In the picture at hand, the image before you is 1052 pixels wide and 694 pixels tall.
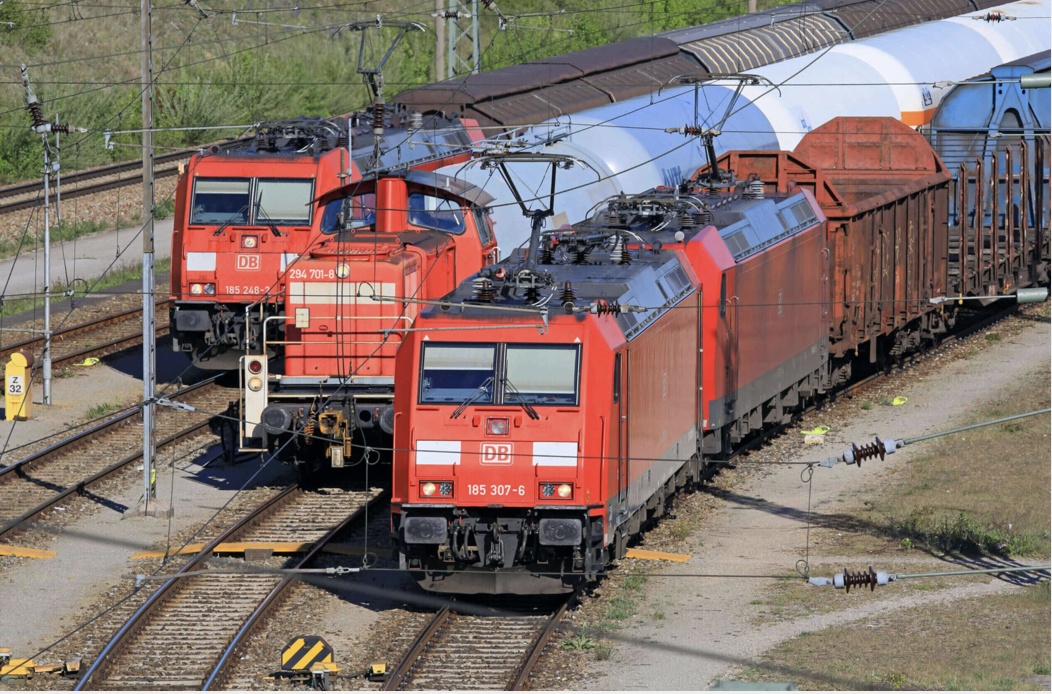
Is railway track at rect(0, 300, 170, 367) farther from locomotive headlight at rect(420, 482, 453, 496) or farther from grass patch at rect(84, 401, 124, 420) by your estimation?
locomotive headlight at rect(420, 482, 453, 496)

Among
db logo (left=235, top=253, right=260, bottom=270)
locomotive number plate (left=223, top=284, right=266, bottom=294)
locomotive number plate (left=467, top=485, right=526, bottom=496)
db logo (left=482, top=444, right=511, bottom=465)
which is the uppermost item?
db logo (left=235, top=253, right=260, bottom=270)

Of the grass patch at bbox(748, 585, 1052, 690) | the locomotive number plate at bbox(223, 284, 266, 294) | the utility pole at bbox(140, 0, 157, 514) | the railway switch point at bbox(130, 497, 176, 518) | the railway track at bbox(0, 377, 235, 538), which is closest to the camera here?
the grass patch at bbox(748, 585, 1052, 690)

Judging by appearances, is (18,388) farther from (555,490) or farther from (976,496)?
(976,496)

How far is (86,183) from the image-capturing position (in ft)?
145

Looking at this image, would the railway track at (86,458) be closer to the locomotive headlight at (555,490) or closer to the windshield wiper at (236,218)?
the windshield wiper at (236,218)

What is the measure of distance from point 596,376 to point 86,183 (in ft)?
102

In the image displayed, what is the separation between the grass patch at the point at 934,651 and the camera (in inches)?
583

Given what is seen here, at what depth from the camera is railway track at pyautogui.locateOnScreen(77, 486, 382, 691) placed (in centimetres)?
1560

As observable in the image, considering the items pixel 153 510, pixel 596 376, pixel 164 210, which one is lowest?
pixel 153 510

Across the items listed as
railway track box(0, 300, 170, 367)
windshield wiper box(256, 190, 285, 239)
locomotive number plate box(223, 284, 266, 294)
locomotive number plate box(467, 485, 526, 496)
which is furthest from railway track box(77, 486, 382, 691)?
railway track box(0, 300, 170, 367)

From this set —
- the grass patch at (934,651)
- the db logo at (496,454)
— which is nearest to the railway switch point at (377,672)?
the db logo at (496,454)

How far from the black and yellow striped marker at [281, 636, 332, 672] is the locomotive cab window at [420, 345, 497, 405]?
8.13 ft

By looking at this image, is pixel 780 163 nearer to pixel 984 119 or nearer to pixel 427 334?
pixel 984 119

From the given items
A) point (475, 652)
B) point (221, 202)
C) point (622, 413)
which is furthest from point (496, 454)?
point (221, 202)
